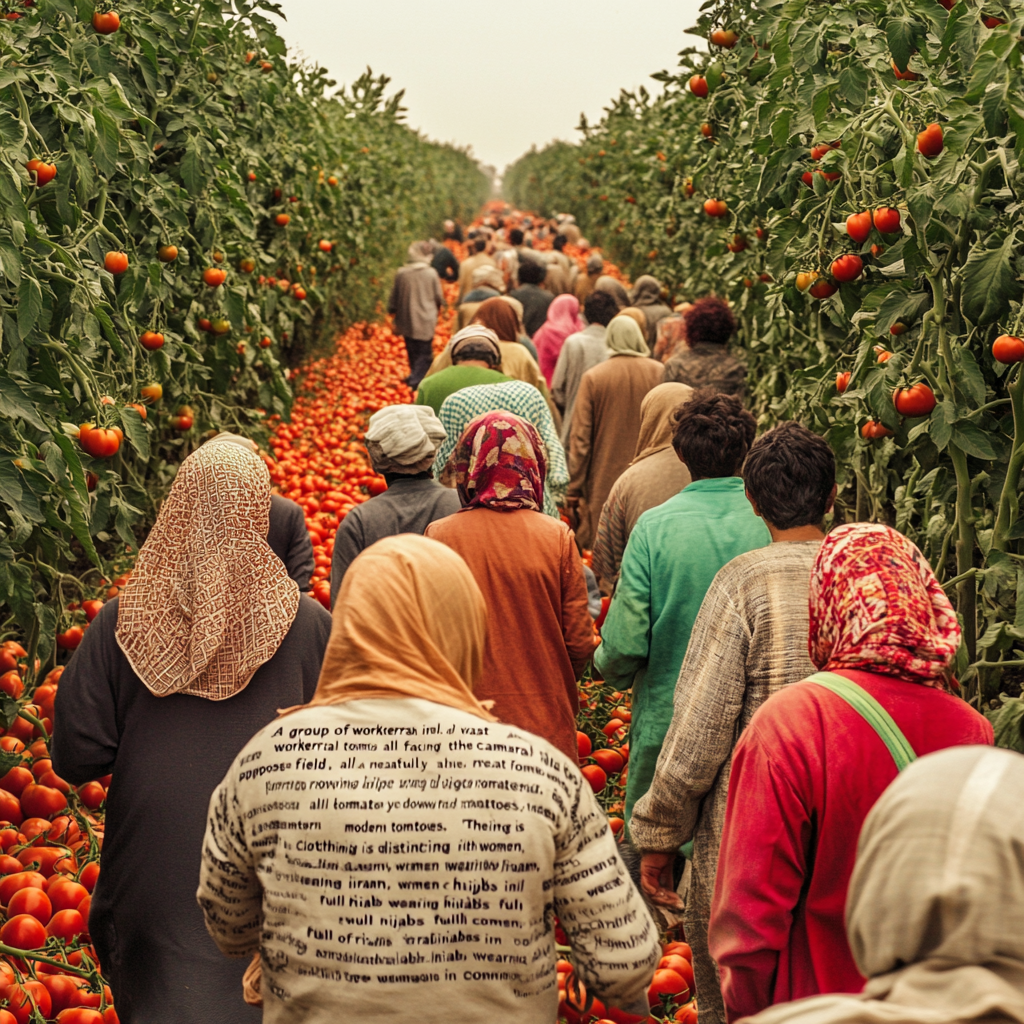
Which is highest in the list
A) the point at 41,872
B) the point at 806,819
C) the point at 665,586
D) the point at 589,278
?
the point at 589,278

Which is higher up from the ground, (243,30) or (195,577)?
(243,30)

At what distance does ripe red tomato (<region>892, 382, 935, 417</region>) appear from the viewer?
2826 mm

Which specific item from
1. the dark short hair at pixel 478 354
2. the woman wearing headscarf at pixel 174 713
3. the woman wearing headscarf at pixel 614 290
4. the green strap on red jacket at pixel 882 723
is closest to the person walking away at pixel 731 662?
the green strap on red jacket at pixel 882 723

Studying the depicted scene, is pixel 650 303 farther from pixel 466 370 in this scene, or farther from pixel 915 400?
pixel 915 400

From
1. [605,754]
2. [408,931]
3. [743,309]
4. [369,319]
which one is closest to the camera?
[408,931]

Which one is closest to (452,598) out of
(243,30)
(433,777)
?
(433,777)

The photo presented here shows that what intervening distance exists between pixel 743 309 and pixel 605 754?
9.17ft

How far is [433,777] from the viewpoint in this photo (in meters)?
1.43

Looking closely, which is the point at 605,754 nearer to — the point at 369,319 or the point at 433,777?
the point at 433,777

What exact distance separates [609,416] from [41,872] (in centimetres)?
306

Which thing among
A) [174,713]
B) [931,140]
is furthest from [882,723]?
[931,140]

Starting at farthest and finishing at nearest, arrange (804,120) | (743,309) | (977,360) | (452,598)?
(743,309) → (804,120) → (977,360) → (452,598)

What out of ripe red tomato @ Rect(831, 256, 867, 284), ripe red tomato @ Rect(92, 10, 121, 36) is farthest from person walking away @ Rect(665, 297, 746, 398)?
ripe red tomato @ Rect(92, 10, 121, 36)

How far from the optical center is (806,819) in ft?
5.34
